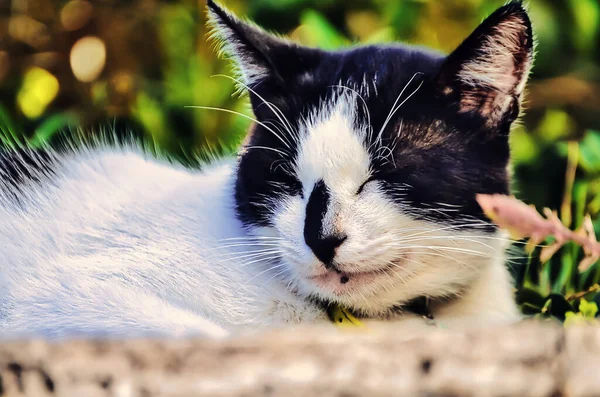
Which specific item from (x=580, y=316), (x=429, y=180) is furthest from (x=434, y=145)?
(x=580, y=316)

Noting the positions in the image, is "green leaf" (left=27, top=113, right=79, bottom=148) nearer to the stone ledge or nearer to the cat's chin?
the cat's chin

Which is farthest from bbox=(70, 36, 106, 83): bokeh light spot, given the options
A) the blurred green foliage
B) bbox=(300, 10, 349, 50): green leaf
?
bbox=(300, 10, 349, 50): green leaf

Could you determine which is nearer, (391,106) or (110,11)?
(391,106)

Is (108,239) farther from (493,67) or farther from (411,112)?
(493,67)

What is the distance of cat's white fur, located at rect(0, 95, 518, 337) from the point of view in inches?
32.3

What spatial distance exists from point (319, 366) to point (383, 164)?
352 millimetres

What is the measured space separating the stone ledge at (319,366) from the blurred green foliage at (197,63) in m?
0.99

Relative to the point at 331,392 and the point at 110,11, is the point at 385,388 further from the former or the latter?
the point at 110,11

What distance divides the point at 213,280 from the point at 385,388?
388mm

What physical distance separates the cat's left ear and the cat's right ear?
21cm

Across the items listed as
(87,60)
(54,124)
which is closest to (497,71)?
(54,124)

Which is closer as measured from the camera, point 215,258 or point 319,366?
point 319,366

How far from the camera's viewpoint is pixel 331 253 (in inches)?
31.5

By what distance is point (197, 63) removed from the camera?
1.88 meters
